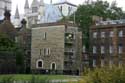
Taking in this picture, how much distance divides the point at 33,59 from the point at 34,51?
1.73 meters

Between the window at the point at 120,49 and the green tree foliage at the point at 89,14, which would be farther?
the green tree foliage at the point at 89,14

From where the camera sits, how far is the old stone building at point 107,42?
237 feet

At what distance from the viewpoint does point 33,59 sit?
80.1 metres

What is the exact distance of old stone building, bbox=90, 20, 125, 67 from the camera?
7212cm

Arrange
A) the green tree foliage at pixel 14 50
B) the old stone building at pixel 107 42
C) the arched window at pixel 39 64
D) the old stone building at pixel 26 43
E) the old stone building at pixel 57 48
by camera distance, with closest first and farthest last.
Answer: the old stone building at pixel 107 42 < the old stone building at pixel 57 48 < the green tree foliage at pixel 14 50 < the arched window at pixel 39 64 < the old stone building at pixel 26 43

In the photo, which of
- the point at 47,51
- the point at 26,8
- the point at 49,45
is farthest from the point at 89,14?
the point at 26,8

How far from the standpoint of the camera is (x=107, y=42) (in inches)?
2931

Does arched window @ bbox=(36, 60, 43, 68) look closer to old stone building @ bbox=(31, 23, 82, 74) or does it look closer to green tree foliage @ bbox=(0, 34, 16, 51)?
old stone building @ bbox=(31, 23, 82, 74)

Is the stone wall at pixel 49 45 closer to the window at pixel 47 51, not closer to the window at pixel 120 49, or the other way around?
the window at pixel 47 51

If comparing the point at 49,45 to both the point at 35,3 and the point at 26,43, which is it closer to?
the point at 26,43

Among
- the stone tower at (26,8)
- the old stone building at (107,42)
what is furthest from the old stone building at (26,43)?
the stone tower at (26,8)

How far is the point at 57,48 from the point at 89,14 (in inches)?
621

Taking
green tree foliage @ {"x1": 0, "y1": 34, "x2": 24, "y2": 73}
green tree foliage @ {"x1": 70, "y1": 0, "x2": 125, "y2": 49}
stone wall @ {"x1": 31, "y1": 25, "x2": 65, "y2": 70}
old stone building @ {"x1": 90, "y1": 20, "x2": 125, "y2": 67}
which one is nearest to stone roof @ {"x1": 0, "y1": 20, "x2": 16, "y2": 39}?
stone wall @ {"x1": 31, "y1": 25, "x2": 65, "y2": 70}

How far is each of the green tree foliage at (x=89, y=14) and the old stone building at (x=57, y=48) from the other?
8784 millimetres
